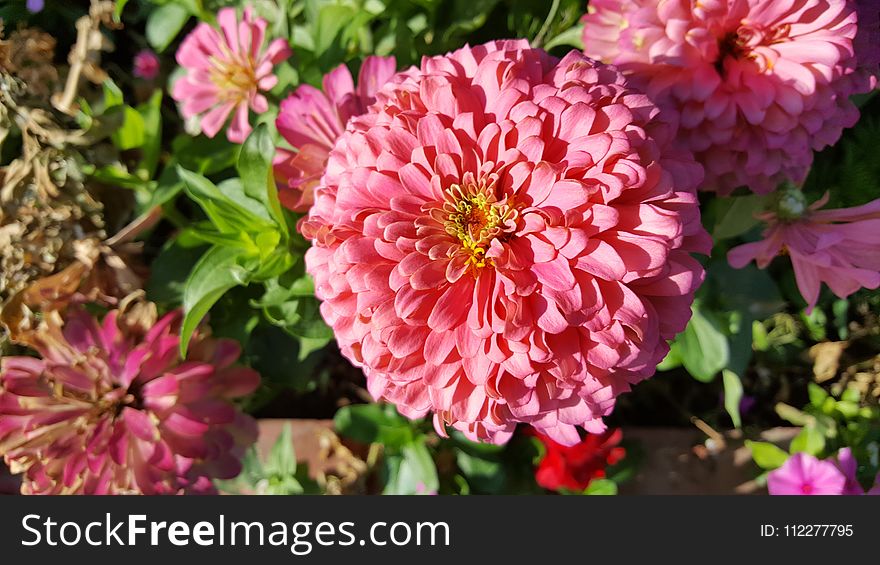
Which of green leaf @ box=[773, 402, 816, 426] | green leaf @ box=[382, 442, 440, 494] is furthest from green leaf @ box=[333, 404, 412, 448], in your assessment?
green leaf @ box=[773, 402, 816, 426]

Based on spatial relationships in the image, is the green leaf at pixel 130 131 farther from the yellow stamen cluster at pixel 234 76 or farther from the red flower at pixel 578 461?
the red flower at pixel 578 461

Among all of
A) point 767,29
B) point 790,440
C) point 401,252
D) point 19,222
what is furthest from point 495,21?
point 790,440

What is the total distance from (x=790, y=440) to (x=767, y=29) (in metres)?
0.75

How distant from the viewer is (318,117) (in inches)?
28.3

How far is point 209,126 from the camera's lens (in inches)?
34.4

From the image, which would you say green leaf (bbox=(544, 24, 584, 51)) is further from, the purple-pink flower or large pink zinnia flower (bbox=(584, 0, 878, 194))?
the purple-pink flower

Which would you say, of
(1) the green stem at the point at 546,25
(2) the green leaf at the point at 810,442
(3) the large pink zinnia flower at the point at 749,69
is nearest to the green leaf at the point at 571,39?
(1) the green stem at the point at 546,25

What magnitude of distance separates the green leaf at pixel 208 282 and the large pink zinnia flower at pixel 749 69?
498 millimetres

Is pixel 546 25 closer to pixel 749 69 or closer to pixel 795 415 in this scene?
pixel 749 69

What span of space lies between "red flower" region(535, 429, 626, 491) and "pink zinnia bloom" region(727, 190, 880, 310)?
370mm

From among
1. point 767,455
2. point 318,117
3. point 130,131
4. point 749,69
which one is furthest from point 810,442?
point 130,131

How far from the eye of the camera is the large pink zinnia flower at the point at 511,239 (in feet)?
1.69

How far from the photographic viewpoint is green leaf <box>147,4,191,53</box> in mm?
999

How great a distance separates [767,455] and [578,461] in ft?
1.04
